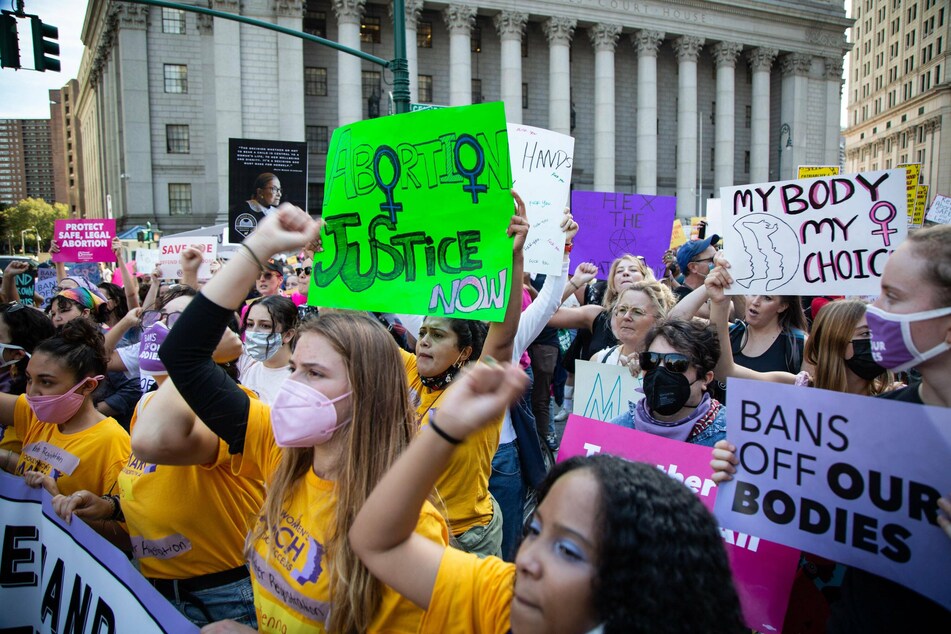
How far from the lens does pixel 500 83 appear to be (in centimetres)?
4212

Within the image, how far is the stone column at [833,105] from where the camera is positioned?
157ft

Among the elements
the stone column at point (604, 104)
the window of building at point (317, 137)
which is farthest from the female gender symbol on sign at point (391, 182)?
the stone column at point (604, 104)

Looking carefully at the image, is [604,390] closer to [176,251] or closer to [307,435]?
[307,435]

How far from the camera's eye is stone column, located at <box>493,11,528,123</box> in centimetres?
3962

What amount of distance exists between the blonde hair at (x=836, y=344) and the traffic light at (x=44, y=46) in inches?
458

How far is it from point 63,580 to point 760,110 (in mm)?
52176

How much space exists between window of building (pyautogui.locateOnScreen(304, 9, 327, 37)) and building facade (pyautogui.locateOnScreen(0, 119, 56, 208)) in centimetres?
15237

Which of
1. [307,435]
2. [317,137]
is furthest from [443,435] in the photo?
[317,137]

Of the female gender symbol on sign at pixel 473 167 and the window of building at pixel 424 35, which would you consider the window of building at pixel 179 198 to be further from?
the female gender symbol on sign at pixel 473 167

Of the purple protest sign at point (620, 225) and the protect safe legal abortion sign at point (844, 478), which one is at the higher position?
the purple protest sign at point (620, 225)

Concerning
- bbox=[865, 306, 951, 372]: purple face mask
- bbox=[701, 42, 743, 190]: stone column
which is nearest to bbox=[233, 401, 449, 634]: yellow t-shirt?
bbox=[865, 306, 951, 372]: purple face mask

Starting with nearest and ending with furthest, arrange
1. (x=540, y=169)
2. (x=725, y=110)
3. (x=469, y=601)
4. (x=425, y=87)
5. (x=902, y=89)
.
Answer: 1. (x=469, y=601)
2. (x=540, y=169)
3. (x=425, y=87)
4. (x=725, y=110)
5. (x=902, y=89)

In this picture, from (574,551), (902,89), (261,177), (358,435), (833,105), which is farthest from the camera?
(902,89)

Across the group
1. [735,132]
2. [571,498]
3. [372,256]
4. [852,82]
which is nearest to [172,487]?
[372,256]
